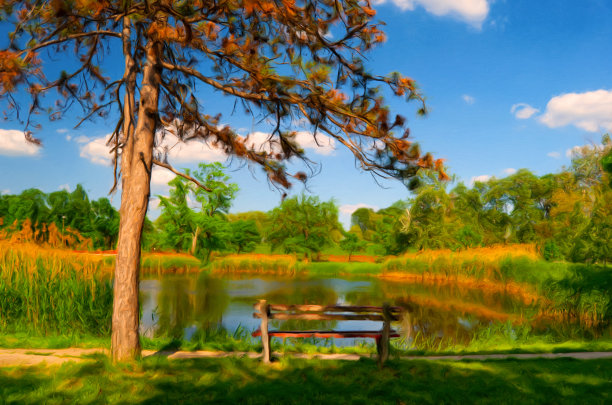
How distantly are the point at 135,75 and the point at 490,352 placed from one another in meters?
8.47

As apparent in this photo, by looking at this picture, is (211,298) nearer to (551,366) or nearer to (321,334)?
(321,334)

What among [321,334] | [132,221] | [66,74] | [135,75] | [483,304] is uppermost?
[66,74]

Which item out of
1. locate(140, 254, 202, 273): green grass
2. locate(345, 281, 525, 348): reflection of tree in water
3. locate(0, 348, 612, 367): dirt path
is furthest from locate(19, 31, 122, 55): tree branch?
locate(140, 254, 202, 273): green grass

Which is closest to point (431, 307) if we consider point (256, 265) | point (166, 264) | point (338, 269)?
point (338, 269)

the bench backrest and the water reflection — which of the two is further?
the water reflection

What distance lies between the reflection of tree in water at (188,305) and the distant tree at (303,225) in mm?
11862

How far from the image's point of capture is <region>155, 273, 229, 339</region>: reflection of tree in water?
11594 mm

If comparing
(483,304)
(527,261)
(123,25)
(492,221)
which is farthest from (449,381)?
(492,221)

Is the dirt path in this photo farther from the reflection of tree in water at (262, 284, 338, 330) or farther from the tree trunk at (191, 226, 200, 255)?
the tree trunk at (191, 226, 200, 255)

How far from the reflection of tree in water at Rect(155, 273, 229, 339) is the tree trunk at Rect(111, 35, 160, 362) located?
314 cm

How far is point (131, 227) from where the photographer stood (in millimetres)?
6117

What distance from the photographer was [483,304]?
52.6 feet

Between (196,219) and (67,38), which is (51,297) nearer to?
(67,38)

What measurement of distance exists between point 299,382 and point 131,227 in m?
3.36
